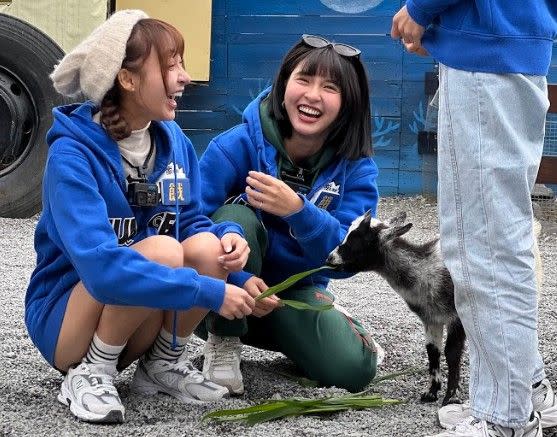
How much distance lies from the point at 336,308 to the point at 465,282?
3.63ft

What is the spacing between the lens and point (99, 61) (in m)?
2.96

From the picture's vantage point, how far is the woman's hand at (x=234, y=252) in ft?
9.87

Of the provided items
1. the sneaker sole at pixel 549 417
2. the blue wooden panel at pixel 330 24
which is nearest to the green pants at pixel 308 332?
the sneaker sole at pixel 549 417

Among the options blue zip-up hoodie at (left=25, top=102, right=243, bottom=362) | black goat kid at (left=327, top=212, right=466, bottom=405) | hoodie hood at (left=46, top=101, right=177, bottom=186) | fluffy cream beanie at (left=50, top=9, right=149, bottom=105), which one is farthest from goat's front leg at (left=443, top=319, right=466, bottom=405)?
fluffy cream beanie at (left=50, top=9, right=149, bottom=105)

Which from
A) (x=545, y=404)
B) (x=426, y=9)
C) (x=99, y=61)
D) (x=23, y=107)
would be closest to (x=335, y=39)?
(x=23, y=107)

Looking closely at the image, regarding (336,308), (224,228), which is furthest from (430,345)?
(224,228)

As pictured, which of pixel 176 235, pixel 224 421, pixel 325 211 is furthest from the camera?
pixel 325 211

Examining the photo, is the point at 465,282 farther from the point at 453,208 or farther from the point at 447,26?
the point at 447,26

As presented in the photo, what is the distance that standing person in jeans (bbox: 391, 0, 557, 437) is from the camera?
8.11 feet

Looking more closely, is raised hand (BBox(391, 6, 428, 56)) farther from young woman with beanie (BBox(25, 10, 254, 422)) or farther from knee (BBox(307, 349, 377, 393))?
knee (BBox(307, 349, 377, 393))

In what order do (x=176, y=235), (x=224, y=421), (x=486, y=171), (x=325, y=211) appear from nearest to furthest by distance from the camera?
(x=486, y=171), (x=224, y=421), (x=176, y=235), (x=325, y=211)

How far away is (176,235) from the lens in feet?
10.3

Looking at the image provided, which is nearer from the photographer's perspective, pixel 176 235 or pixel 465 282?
pixel 465 282

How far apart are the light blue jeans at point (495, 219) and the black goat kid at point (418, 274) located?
1.96 ft
